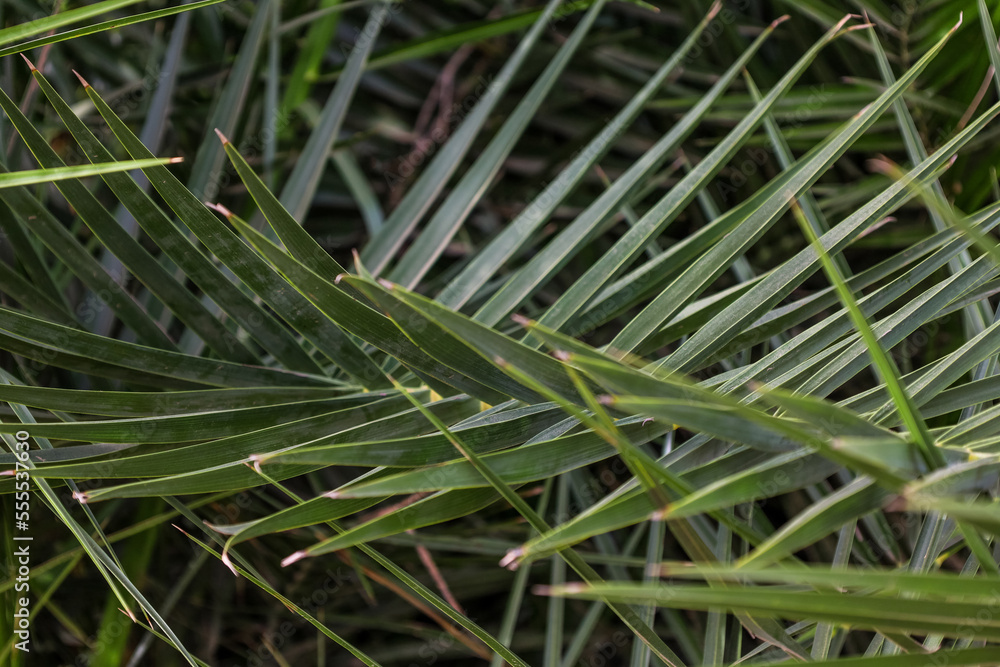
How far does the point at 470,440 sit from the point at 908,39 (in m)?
0.64

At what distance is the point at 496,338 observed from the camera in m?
0.26

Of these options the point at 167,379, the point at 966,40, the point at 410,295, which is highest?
the point at 966,40

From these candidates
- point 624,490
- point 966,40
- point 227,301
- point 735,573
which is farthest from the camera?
point 966,40

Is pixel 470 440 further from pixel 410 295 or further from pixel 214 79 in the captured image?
pixel 214 79

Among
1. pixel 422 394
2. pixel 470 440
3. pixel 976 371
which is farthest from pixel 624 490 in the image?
pixel 976 371

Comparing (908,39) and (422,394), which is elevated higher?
(908,39)

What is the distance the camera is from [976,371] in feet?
1.40

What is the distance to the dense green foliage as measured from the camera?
24 cm

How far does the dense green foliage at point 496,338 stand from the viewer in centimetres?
24

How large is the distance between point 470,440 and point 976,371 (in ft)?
1.11

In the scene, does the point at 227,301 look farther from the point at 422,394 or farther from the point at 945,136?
the point at 945,136

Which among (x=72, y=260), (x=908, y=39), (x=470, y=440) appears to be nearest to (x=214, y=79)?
(x=72, y=260)

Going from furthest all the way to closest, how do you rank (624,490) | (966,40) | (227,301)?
(966,40) < (227,301) < (624,490)

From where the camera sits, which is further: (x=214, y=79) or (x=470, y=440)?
(x=214, y=79)
